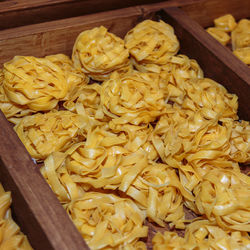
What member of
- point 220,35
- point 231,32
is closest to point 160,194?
point 220,35

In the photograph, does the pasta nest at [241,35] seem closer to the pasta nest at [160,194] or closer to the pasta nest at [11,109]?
the pasta nest at [160,194]

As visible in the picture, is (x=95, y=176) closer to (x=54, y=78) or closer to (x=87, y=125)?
(x=87, y=125)

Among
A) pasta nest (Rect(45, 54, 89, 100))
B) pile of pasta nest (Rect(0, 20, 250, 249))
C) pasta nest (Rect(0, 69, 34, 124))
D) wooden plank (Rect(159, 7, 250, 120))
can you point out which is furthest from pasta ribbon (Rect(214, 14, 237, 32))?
pasta nest (Rect(0, 69, 34, 124))

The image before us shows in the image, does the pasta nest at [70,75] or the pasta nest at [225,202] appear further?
the pasta nest at [70,75]

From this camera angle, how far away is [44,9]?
1.67 meters

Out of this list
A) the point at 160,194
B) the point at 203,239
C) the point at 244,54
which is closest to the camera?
the point at 203,239

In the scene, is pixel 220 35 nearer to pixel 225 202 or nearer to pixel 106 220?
pixel 225 202

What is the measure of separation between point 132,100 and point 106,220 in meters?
0.50

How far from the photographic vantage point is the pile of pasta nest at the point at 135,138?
123 cm

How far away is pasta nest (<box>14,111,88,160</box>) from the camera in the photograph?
4.57ft

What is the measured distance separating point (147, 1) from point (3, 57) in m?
0.81

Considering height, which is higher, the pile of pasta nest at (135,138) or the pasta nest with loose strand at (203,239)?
the pile of pasta nest at (135,138)

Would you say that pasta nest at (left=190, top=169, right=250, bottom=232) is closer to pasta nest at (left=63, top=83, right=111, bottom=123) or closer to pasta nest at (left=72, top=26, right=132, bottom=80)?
pasta nest at (left=63, top=83, right=111, bottom=123)

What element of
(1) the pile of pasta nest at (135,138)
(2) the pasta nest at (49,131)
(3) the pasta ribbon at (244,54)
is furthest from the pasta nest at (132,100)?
(3) the pasta ribbon at (244,54)
